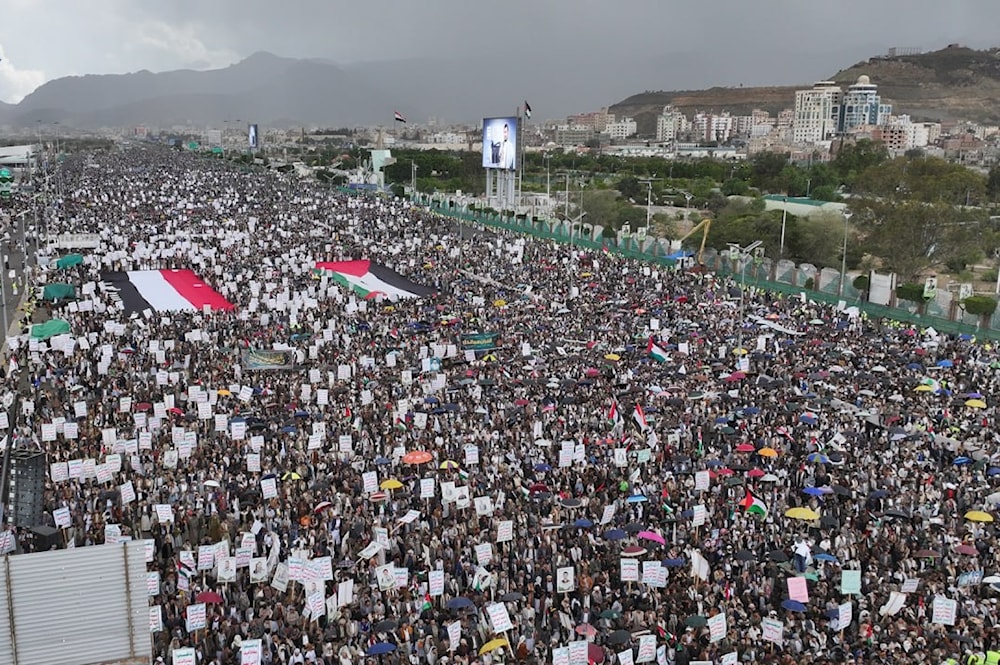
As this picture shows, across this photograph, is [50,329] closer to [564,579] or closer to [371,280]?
[371,280]

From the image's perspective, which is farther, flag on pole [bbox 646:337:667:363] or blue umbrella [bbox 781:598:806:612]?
flag on pole [bbox 646:337:667:363]

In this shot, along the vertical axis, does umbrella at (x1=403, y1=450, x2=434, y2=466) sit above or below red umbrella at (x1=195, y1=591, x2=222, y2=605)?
above

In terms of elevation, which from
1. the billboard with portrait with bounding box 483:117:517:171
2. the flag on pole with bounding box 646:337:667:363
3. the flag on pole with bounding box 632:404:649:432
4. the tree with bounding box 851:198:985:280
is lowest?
the flag on pole with bounding box 632:404:649:432

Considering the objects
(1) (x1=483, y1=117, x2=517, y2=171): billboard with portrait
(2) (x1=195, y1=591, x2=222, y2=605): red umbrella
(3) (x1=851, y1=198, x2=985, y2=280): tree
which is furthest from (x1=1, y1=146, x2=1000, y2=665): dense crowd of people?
(1) (x1=483, y1=117, x2=517, y2=171): billboard with portrait

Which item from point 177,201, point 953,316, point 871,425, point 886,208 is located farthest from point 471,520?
point 177,201

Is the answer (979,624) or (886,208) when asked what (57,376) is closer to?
(979,624)

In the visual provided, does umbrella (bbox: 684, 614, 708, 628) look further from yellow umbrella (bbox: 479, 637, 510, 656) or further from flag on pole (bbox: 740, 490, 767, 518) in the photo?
flag on pole (bbox: 740, 490, 767, 518)
